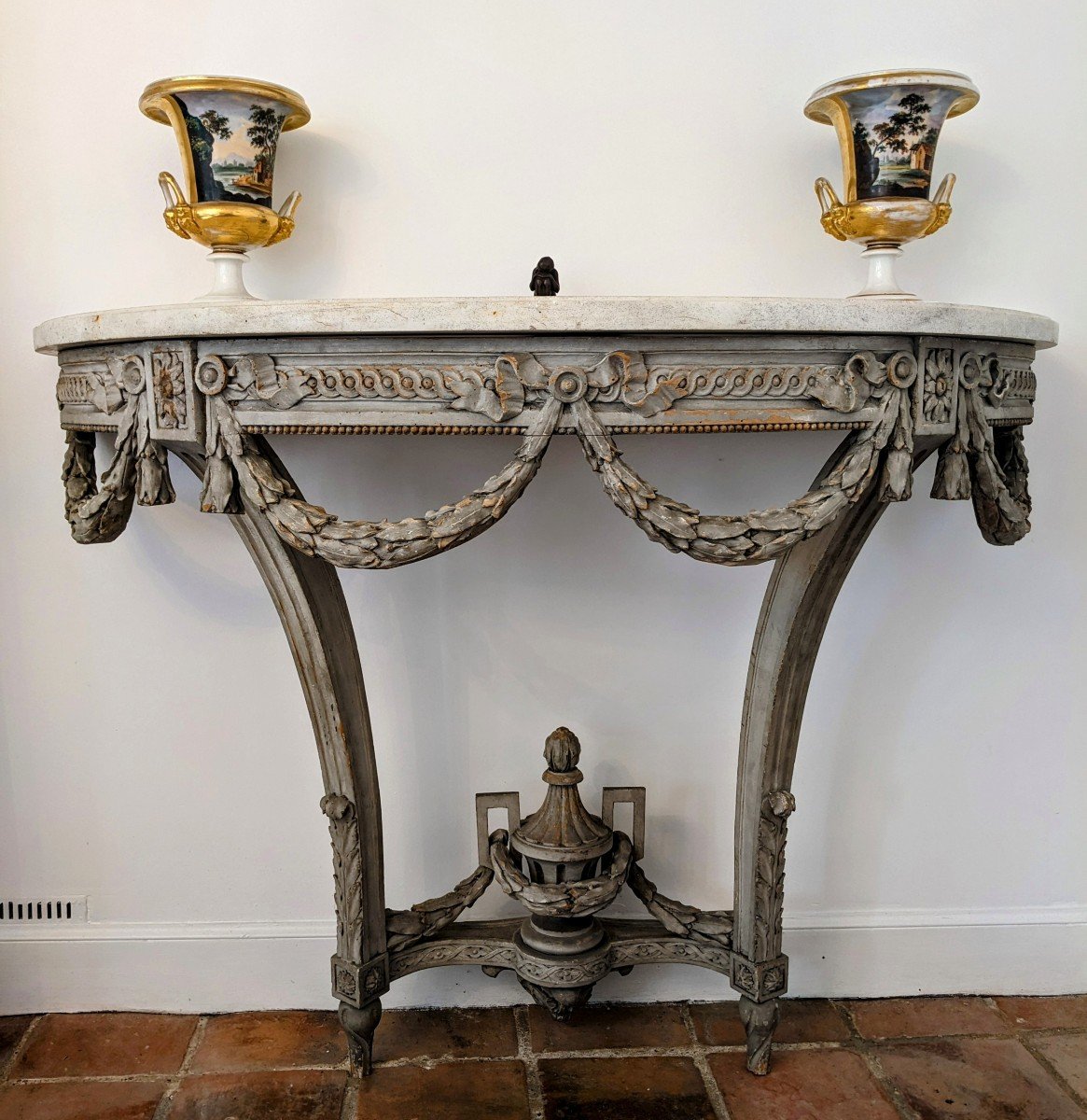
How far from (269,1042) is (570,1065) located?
557mm

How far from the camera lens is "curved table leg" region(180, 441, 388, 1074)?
1695mm

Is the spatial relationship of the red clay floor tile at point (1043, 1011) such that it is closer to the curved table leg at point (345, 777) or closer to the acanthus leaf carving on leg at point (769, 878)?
the acanthus leaf carving on leg at point (769, 878)

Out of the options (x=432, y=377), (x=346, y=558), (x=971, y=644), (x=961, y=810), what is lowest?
(x=961, y=810)

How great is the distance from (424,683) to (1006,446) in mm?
1095

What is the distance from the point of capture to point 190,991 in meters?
2.05

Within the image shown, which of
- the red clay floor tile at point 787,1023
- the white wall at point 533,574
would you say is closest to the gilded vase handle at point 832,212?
the white wall at point 533,574

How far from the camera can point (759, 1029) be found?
1.84 meters

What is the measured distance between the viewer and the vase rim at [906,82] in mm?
1609

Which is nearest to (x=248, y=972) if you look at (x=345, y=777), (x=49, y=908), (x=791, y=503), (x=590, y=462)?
(x=49, y=908)

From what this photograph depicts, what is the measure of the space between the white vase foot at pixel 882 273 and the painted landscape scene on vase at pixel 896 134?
0.32ft

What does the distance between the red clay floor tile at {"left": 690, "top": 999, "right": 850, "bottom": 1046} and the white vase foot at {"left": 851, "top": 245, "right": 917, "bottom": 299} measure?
130 cm

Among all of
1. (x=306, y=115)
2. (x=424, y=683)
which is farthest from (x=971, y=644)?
(x=306, y=115)

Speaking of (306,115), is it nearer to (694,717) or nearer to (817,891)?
(694,717)

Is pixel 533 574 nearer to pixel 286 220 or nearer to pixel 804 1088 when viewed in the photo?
pixel 286 220
